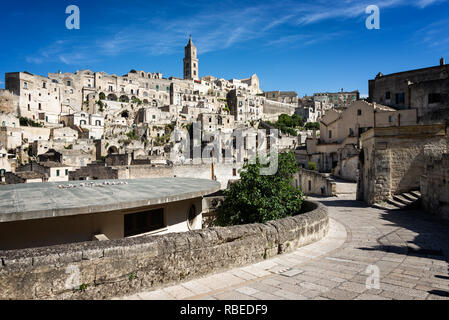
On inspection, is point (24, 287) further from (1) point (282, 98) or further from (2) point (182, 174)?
(1) point (282, 98)

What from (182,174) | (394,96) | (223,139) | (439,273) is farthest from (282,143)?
(439,273)

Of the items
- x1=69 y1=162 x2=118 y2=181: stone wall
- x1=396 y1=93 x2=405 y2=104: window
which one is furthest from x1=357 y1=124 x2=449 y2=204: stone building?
x1=396 y1=93 x2=405 y2=104: window

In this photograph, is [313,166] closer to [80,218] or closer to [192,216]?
[192,216]

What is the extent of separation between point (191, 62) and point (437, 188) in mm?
131824

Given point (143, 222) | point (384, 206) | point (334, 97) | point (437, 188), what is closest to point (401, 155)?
point (384, 206)

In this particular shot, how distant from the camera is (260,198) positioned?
11992 millimetres

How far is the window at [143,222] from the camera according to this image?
8984 mm

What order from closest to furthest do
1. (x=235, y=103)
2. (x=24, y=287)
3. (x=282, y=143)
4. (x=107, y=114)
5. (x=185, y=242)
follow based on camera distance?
(x=24, y=287), (x=185, y=242), (x=282, y=143), (x=107, y=114), (x=235, y=103)

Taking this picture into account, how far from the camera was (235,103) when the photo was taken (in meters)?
106

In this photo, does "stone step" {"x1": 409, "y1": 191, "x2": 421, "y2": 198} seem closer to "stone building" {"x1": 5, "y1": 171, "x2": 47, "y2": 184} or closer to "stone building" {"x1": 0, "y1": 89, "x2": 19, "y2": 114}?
"stone building" {"x1": 5, "y1": 171, "x2": 47, "y2": 184}

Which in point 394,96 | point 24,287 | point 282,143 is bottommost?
point 24,287

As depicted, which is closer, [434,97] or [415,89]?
[434,97]

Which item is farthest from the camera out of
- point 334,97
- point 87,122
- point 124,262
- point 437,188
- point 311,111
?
point 334,97

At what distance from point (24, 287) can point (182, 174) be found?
80.1 ft
